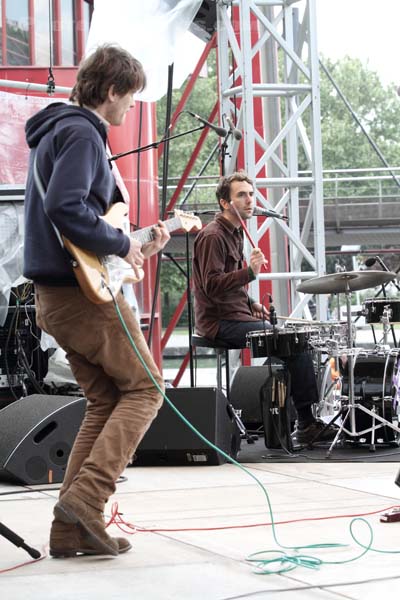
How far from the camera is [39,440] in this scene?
5.17 m

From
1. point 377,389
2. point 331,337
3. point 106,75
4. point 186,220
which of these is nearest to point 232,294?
point 331,337

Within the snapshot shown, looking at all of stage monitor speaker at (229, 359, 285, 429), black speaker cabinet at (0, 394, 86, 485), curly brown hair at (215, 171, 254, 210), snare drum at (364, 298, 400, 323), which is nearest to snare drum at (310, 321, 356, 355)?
snare drum at (364, 298, 400, 323)

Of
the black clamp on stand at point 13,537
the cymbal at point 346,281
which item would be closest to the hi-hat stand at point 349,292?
the cymbal at point 346,281

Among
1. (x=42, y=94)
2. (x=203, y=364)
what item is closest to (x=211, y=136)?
(x=203, y=364)

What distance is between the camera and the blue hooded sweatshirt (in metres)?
3.17

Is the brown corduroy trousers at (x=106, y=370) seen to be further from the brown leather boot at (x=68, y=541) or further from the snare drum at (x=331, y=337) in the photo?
the snare drum at (x=331, y=337)

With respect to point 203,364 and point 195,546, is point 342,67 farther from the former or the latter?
point 195,546

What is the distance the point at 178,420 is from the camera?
5.89 meters

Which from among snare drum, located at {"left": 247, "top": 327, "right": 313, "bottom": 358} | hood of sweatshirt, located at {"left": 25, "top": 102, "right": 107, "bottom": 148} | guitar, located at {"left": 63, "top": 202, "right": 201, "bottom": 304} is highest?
hood of sweatshirt, located at {"left": 25, "top": 102, "right": 107, "bottom": 148}

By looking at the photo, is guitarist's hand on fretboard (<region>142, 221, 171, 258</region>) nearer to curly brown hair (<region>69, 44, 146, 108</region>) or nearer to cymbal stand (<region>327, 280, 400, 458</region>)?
curly brown hair (<region>69, 44, 146, 108</region>)

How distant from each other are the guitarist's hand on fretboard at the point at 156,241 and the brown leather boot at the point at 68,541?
100 centimetres

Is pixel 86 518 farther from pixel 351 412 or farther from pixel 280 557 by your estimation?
pixel 351 412

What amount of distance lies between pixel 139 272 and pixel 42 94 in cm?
653

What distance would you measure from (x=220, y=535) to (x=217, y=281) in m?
2.78
